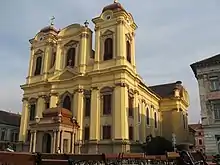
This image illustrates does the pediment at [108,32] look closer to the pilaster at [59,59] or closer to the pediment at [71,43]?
the pediment at [71,43]

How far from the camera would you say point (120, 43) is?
1367 inches

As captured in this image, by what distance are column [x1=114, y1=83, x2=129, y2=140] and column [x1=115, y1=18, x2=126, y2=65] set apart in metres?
3.64

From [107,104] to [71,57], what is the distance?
10289mm

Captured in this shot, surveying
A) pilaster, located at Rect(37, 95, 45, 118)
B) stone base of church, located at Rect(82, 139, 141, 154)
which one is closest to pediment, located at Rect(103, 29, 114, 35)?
pilaster, located at Rect(37, 95, 45, 118)

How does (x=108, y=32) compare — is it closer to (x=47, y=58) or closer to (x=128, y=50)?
(x=128, y=50)

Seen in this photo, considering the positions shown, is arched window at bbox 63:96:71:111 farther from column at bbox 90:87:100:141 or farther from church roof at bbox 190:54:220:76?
church roof at bbox 190:54:220:76

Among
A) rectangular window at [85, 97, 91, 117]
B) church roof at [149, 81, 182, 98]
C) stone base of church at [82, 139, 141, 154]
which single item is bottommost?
stone base of church at [82, 139, 141, 154]

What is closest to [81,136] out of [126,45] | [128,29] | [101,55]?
[101,55]

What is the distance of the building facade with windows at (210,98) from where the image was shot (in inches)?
1082

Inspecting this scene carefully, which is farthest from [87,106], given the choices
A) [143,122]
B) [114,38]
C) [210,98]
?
[210,98]

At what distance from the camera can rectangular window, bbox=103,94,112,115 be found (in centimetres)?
3300

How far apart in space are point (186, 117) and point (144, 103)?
19485mm

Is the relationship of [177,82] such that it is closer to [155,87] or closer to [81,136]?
[155,87]

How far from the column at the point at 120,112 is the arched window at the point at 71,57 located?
30.8 feet
